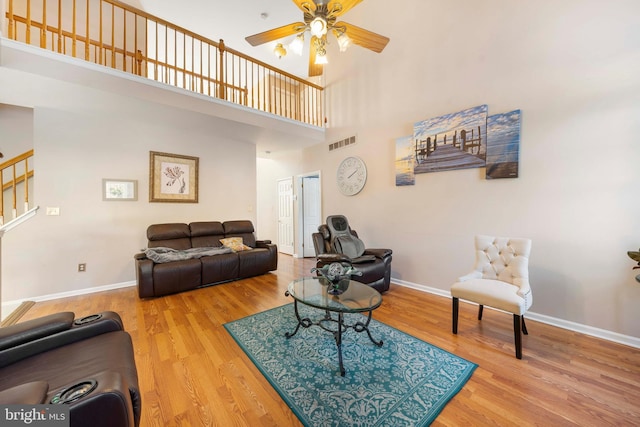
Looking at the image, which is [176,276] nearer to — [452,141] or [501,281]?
[501,281]

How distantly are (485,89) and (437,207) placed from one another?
1.48 m

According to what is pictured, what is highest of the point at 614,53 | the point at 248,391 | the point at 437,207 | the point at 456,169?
the point at 614,53

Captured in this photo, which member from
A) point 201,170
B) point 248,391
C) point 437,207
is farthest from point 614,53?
point 201,170

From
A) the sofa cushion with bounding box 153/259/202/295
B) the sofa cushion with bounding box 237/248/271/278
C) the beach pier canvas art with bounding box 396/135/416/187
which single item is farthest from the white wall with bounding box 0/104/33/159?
the beach pier canvas art with bounding box 396/135/416/187

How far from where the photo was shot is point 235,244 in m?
4.25

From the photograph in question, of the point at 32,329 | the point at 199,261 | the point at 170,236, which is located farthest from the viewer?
the point at 170,236

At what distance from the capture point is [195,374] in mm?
1731

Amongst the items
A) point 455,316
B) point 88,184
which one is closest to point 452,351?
point 455,316

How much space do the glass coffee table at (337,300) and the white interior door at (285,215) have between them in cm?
353

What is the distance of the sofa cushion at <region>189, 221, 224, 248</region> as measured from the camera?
416cm

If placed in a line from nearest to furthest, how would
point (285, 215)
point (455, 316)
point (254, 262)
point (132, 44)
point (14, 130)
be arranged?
point (455, 316) < point (14, 130) < point (254, 262) < point (132, 44) < point (285, 215)

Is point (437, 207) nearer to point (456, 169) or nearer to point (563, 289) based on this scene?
point (456, 169)

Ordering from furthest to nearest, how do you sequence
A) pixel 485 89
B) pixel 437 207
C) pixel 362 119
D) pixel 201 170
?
pixel 201 170 → pixel 362 119 → pixel 437 207 → pixel 485 89

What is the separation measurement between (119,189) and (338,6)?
12.9 ft
